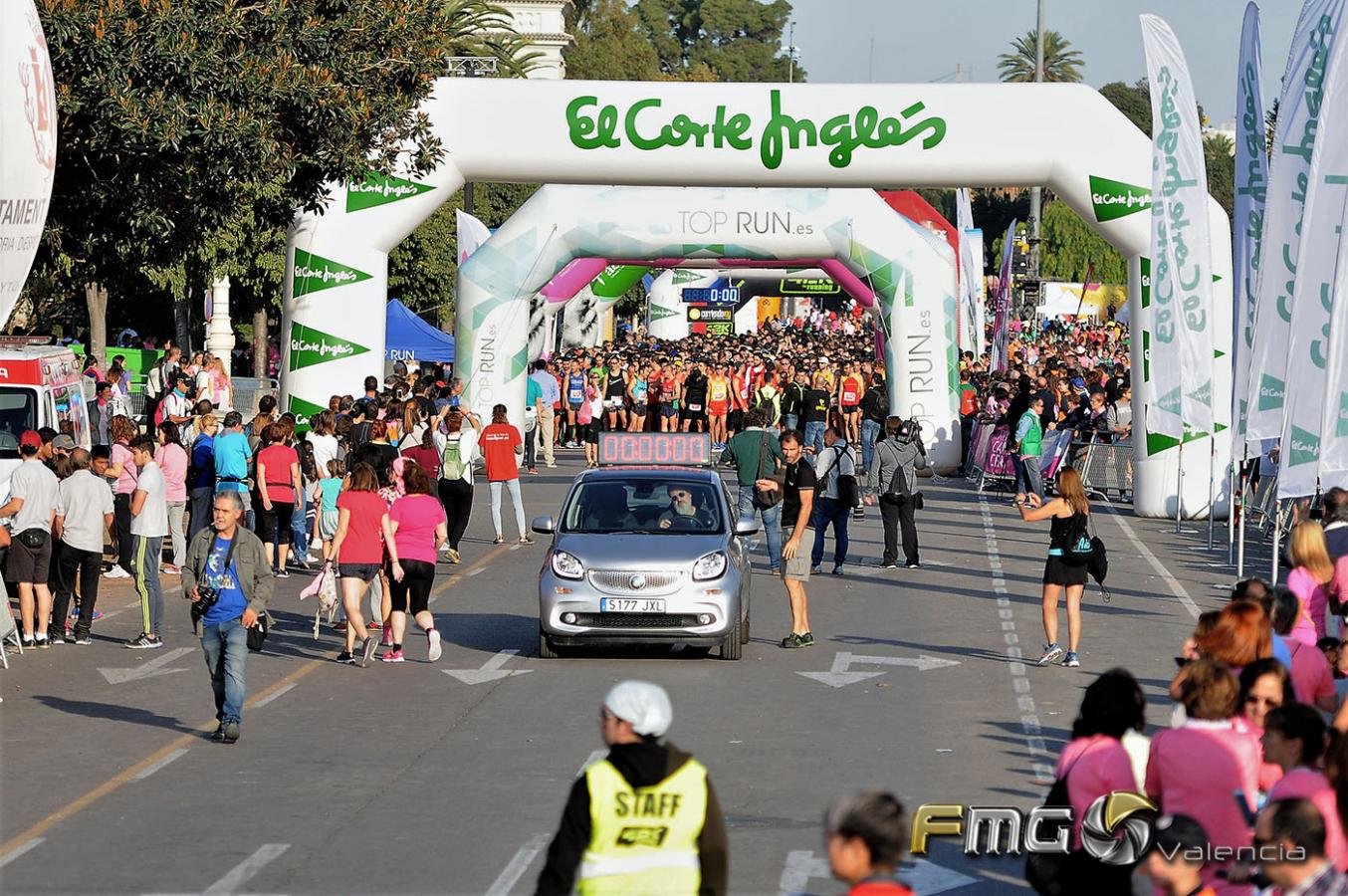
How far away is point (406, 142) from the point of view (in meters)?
28.8

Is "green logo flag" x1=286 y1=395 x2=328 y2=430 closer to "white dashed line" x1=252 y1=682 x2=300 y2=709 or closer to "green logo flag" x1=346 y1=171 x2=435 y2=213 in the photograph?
"green logo flag" x1=346 y1=171 x2=435 y2=213

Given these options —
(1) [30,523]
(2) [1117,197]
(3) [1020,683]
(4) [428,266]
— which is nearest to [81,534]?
(1) [30,523]

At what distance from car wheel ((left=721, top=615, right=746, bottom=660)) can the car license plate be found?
0.68m

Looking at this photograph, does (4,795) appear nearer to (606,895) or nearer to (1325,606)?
(606,895)

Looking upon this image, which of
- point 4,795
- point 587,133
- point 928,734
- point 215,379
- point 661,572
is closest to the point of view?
point 4,795

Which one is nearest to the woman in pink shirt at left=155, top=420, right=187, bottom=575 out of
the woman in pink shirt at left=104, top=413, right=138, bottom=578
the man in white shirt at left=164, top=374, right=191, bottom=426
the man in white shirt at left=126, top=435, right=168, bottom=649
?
the woman in pink shirt at left=104, top=413, right=138, bottom=578

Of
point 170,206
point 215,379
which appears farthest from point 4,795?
point 215,379

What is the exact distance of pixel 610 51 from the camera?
106875 millimetres

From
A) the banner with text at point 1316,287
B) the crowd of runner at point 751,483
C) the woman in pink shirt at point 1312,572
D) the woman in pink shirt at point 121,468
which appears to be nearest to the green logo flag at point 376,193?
the crowd of runner at point 751,483

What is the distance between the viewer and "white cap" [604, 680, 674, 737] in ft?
20.4

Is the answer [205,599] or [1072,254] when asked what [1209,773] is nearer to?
[205,599]

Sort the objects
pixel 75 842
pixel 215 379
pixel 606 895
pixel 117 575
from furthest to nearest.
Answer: pixel 215 379, pixel 117 575, pixel 75 842, pixel 606 895

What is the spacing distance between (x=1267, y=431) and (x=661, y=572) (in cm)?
577

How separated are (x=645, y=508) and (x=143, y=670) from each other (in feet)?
13.9
